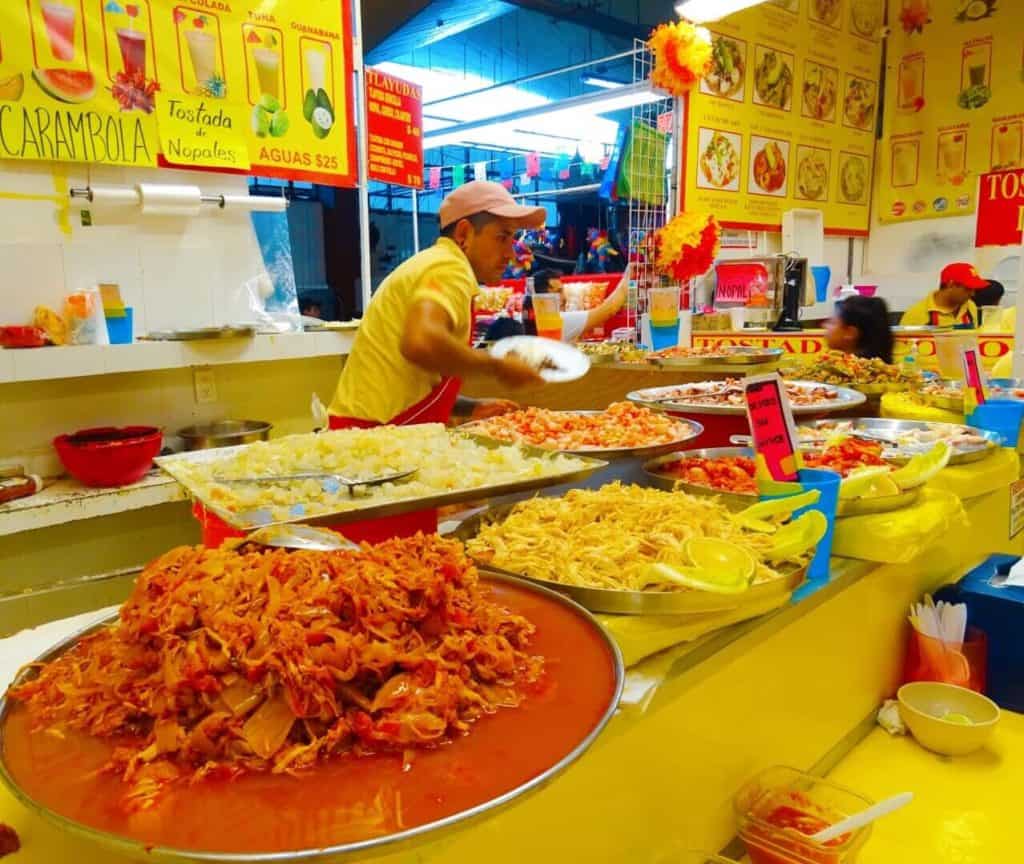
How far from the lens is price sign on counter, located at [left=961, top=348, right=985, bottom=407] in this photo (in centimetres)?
291

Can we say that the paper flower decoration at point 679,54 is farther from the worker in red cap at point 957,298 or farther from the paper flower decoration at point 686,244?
the worker in red cap at point 957,298

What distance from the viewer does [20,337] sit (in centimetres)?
331

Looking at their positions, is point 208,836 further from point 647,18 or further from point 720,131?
point 647,18

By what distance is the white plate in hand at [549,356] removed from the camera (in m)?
2.51

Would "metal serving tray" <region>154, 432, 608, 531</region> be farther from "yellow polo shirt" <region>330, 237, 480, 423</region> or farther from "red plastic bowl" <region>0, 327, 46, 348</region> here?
"red plastic bowl" <region>0, 327, 46, 348</region>

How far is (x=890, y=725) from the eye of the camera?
2037mm

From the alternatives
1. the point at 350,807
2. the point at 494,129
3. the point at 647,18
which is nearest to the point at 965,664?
the point at 350,807

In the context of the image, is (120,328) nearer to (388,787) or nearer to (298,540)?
(298,540)

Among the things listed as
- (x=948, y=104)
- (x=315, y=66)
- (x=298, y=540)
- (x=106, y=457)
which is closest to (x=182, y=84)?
(x=315, y=66)

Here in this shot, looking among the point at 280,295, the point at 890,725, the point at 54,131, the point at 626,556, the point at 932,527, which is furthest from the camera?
the point at 280,295

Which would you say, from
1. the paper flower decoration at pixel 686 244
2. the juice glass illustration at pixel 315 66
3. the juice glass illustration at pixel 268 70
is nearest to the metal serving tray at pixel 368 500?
the juice glass illustration at pixel 268 70

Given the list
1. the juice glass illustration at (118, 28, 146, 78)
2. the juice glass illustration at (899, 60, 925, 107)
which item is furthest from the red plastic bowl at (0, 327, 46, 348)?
the juice glass illustration at (899, 60, 925, 107)

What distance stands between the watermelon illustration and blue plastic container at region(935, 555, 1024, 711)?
4014 mm

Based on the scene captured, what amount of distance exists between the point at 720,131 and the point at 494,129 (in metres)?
4.03
